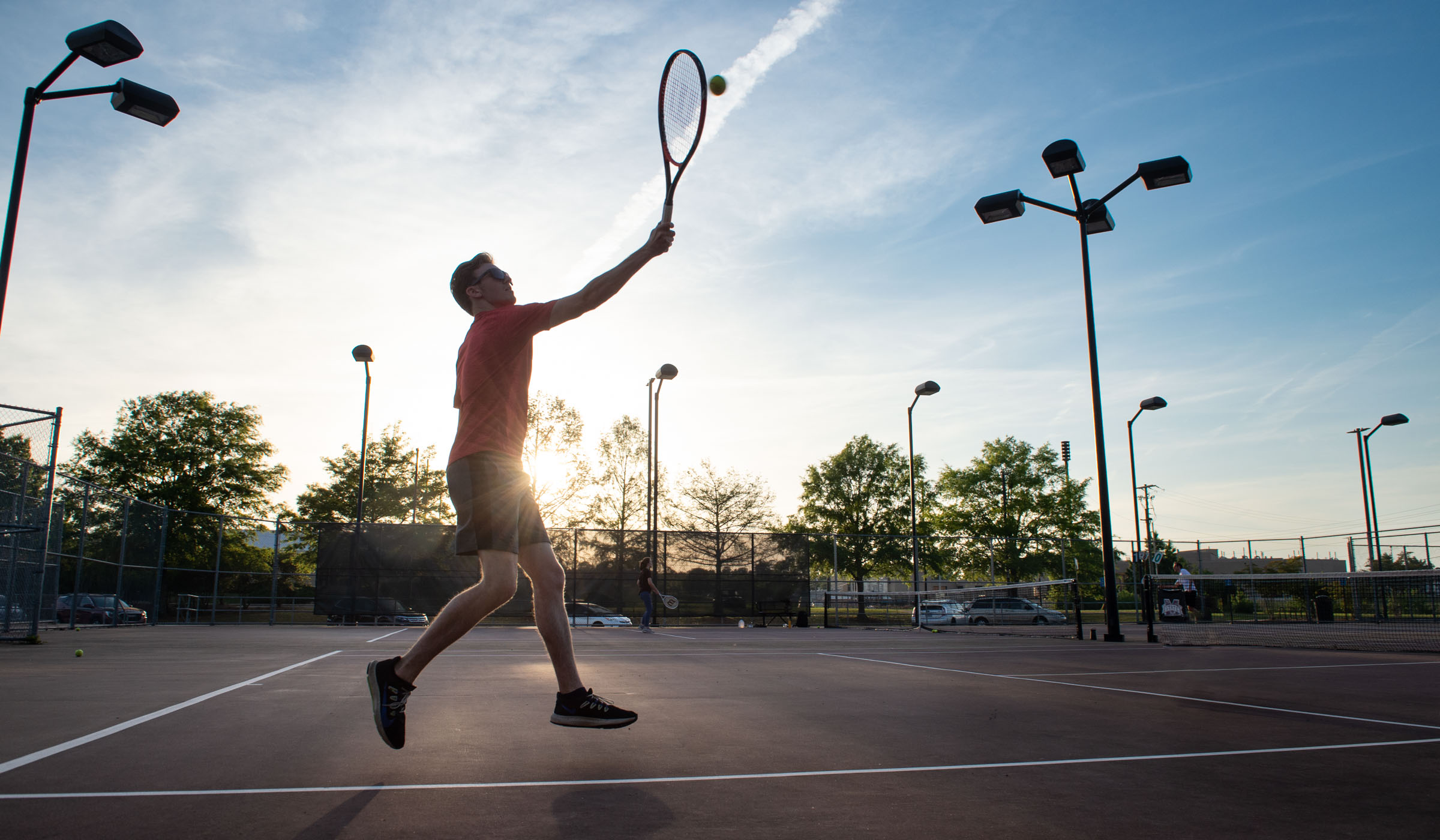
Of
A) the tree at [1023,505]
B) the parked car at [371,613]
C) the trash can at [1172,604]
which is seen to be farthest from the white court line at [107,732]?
the tree at [1023,505]

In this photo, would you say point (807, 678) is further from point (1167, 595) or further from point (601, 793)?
point (1167, 595)

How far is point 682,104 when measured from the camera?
5.22 metres

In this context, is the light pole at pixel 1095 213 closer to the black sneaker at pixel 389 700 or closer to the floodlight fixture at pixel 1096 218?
the floodlight fixture at pixel 1096 218

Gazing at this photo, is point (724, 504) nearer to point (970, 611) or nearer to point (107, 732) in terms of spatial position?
point (970, 611)

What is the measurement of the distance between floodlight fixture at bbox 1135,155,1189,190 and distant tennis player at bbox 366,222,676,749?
12.9 meters

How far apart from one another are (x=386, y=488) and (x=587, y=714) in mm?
53237

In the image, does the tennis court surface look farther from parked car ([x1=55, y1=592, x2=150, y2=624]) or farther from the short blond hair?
parked car ([x1=55, y1=592, x2=150, y2=624])

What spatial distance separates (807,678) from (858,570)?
34596mm

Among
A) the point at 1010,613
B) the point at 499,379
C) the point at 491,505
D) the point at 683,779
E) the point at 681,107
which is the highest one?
the point at 681,107

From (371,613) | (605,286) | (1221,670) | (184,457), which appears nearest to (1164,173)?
(1221,670)

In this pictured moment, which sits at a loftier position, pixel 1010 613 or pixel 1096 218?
pixel 1096 218

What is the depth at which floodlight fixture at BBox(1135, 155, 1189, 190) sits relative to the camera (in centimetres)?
1407

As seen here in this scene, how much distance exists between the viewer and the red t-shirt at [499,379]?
3.66m

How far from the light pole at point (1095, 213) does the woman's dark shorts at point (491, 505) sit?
1250cm
